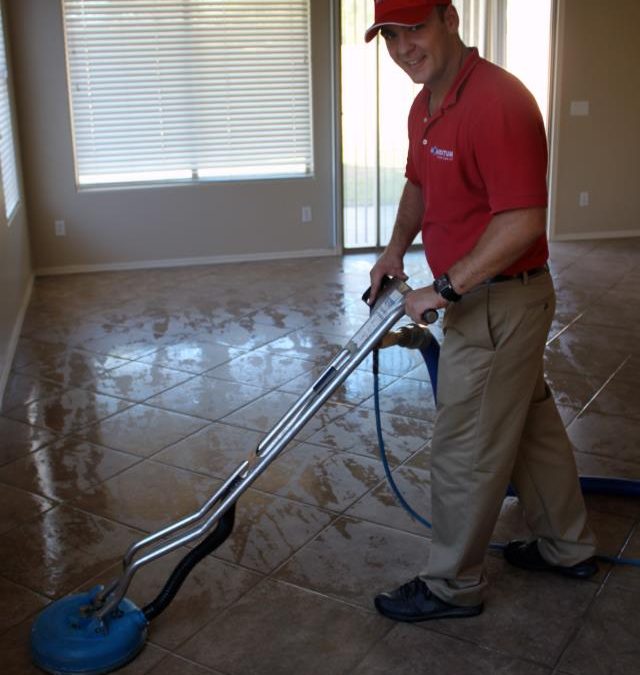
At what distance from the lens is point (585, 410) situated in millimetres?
3662

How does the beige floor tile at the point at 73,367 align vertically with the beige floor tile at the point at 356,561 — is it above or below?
below

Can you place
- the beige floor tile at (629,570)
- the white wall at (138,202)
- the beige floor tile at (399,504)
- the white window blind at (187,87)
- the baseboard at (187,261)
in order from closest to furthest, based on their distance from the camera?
1. the beige floor tile at (629,570)
2. the beige floor tile at (399,504)
3. the white wall at (138,202)
4. the white window blind at (187,87)
5. the baseboard at (187,261)

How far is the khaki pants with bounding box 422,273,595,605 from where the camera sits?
2.04 meters

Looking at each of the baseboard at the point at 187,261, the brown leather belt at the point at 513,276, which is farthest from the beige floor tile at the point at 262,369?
the baseboard at the point at 187,261

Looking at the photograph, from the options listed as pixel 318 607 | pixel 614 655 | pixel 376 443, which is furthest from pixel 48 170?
pixel 614 655

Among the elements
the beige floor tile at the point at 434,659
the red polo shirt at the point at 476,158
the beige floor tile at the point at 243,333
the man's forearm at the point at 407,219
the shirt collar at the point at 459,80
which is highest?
the shirt collar at the point at 459,80

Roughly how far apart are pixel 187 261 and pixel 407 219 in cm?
465

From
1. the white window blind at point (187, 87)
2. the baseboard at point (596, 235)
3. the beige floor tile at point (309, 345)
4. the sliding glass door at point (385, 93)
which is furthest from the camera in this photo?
the baseboard at point (596, 235)

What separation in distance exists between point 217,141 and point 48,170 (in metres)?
1.28

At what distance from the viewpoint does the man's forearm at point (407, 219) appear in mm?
2408

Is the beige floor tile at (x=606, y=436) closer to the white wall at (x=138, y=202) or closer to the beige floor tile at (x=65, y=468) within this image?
the beige floor tile at (x=65, y=468)

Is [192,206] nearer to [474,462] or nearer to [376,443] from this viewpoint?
[376,443]

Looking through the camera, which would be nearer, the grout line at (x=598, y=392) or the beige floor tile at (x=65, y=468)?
the beige floor tile at (x=65, y=468)

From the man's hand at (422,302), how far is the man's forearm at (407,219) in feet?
1.37
